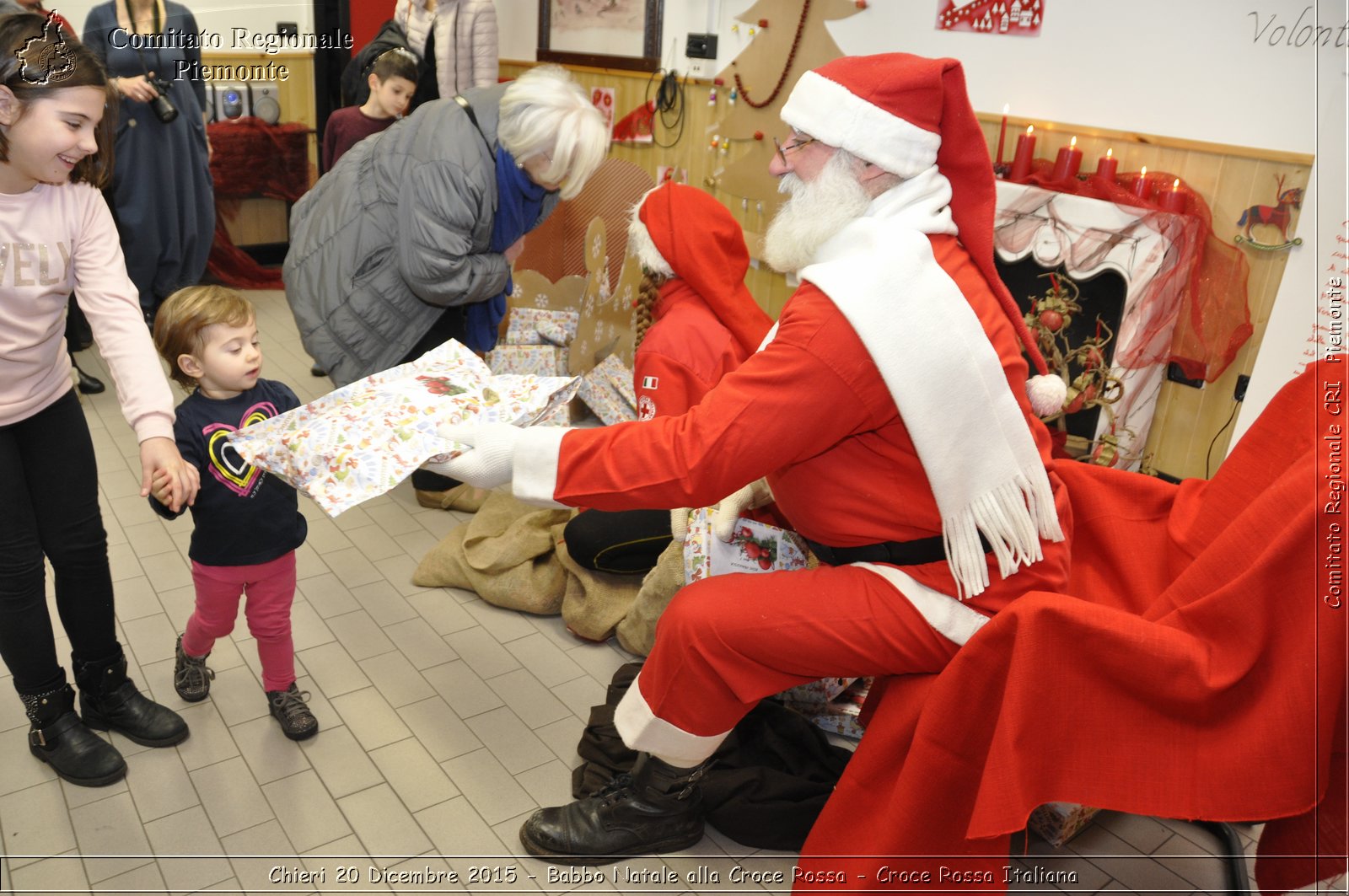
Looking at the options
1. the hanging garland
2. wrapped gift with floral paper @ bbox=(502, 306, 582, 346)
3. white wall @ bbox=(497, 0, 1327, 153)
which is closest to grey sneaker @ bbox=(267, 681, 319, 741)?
wrapped gift with floral paper @ bbox=(502, 306, 582, 346)

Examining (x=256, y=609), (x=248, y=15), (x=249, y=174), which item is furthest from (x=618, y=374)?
(x=249, y=174)

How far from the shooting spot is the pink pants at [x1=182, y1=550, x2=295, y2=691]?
2262mm

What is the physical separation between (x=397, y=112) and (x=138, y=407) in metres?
2.80

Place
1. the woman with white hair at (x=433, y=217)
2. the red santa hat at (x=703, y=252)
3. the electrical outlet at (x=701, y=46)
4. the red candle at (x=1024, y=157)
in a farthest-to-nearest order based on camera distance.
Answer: the electrical outlet at (x=701, y=46)
the red candle at (x=1024, y=157)
the woman with white hair at (x=433, y=217)
the red santa hat at (x=703, y=252)

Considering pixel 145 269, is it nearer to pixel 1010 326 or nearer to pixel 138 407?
pixel 138 407

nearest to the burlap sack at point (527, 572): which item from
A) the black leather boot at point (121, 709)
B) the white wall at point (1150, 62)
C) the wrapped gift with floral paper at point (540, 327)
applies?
the black leather boot at point (121, 709)

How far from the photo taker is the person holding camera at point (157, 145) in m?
3.93

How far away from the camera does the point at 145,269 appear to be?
14.5 ft

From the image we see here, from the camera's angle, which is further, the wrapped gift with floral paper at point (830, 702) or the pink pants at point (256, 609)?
the wrapped gift with floral paper at point (830, 702)

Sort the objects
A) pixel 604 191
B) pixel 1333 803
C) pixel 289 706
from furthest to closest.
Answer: pixel 604 191
pixel 289 706
pixel 1333 803

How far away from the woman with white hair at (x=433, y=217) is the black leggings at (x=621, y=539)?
0.99 metres

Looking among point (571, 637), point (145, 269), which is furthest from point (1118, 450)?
point (145, 269)

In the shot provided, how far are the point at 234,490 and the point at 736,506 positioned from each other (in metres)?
1.07

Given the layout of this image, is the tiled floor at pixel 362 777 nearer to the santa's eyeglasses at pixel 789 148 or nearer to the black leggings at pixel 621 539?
the black leggings at pixel 621 539
